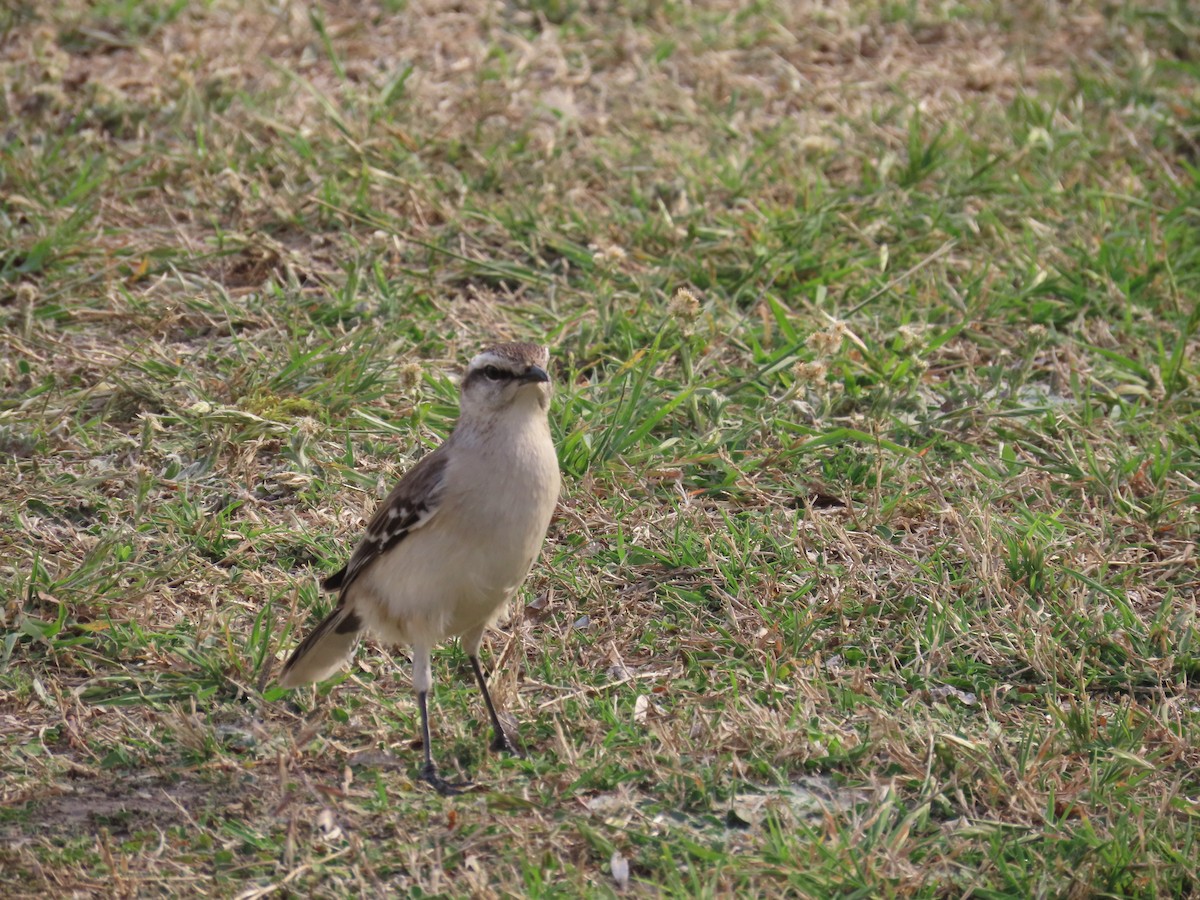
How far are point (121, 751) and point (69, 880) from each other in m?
0.71

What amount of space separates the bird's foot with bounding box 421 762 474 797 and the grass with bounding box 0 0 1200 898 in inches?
2.4

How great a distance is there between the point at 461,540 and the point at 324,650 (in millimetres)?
713

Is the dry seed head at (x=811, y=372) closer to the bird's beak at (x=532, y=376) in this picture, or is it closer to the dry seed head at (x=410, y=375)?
the dry seed head at (x=410, y=375)

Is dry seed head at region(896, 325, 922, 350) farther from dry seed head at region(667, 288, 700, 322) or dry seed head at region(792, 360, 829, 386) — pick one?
dry seed head at region(667, 288, 700, 322)

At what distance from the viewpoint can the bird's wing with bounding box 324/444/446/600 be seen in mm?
5336

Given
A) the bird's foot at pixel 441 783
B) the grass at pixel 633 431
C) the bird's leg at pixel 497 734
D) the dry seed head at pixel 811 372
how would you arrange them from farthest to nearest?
1. the dry seed head at pixel 811 372
2. the bird's leg at pixel 497 734
3. the bird's foot at pixel 441 783
4. the grass at pixel 633 431

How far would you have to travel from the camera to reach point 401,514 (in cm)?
545

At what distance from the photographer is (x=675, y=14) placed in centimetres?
1104

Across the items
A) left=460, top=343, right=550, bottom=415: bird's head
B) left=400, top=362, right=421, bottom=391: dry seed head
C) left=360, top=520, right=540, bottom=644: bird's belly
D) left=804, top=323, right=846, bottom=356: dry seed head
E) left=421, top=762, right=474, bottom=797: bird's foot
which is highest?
left=460, top=343, right=550, bottom=415: bird's head

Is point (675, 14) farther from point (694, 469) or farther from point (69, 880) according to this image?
point (69, 880)

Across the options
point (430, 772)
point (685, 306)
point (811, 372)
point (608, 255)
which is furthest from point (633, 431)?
point (430, 772)

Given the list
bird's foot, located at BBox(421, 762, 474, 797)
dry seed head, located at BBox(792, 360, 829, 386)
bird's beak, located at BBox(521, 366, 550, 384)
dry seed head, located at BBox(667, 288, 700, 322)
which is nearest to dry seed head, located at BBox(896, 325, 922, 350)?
dry seed head, located at BBox(792, 360, 829, 386)

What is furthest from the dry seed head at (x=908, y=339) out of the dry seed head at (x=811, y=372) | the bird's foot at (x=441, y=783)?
the bird's foot at (x=441, y=783)

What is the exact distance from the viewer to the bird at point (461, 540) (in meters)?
5.20
